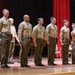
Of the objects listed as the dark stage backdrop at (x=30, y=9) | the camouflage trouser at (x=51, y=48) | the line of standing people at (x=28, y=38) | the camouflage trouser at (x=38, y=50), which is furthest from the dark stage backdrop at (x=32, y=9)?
the camouflage trouser at (x=38, y=50)

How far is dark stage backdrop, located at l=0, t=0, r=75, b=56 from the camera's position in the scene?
1166 cm

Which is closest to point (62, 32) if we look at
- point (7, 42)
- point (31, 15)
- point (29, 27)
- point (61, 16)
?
point (29, 27)

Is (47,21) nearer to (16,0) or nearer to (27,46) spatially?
(16,0)

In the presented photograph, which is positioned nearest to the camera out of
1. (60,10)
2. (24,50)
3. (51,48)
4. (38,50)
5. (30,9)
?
(24,50)

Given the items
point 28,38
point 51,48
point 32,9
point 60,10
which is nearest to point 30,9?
point 32,9

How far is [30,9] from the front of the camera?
40.0 feet

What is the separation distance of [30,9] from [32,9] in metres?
0.10

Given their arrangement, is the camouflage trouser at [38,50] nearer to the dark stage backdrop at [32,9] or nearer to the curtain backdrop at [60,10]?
the curtain backdrop at [60,10]

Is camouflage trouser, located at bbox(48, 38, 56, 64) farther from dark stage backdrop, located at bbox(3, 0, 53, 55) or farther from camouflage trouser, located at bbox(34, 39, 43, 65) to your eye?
dark stage backdrop, located at bbox(3, 0, 53, 55)

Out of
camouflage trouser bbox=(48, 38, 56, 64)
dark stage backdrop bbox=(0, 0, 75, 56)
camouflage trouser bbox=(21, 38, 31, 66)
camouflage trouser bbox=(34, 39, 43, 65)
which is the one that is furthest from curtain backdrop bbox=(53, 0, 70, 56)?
camouflage trouser bbox=(21, 38, 31, 66)

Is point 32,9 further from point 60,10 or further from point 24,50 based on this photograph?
point 24,50

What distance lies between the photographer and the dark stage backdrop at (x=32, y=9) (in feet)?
38.2

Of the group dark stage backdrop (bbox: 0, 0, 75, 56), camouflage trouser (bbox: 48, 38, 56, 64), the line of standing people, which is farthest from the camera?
dark stage backdrop (bbox: 0, 0, 75, 56)

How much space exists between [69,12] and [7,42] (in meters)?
6.46
